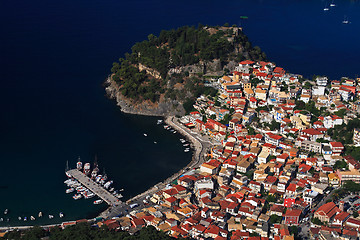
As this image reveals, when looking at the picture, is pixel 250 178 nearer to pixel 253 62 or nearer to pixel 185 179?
pixel 185 179

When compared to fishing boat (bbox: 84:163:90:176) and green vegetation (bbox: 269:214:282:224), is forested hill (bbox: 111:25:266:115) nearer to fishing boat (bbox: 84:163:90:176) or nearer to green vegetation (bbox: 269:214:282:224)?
fishing boat (bbox: 84:163:90:176)

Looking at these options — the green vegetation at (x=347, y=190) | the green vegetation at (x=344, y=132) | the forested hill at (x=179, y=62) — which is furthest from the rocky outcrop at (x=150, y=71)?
the green vegetation at (x=347, y=190)

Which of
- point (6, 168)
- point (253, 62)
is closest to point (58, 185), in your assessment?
point (6, 168)

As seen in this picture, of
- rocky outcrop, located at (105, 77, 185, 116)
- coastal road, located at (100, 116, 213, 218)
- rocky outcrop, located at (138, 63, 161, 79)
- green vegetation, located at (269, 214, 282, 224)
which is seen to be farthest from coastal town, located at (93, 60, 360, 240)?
rocky outcrop, located at (138, 63, 161, 79)

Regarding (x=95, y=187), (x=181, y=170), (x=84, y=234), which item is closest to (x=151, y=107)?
(x=181, y=170)

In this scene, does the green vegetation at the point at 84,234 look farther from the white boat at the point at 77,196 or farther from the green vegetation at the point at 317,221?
the green vegetation at the point at 317,221
